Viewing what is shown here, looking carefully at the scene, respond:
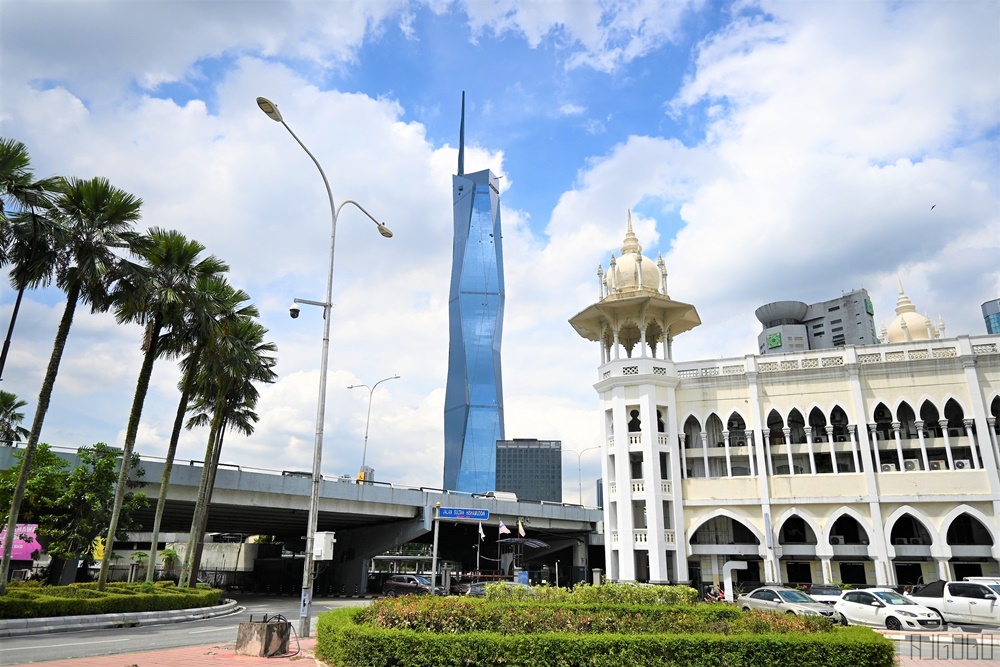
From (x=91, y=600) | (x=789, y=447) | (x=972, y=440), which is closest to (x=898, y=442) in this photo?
(x=972, y=440)

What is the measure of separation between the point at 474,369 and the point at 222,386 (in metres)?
97.3

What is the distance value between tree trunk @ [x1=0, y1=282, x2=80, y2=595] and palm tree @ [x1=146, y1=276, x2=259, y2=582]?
18.0ft

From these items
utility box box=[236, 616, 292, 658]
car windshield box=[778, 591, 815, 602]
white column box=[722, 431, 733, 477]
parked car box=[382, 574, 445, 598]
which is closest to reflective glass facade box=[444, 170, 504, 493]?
parked car box=[382, 574, 445, 598]

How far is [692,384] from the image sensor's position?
4216 centimetres

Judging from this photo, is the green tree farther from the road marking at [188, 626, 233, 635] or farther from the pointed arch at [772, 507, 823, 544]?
the pointed arch at [772, 507, 823, 544]

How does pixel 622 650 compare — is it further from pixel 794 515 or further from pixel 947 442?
pixel 947 442

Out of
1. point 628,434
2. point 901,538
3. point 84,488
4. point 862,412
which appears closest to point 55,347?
point 84,488

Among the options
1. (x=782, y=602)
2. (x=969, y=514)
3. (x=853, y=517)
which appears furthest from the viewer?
(x=853, y=517)

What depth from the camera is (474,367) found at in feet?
427

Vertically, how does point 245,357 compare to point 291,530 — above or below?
above

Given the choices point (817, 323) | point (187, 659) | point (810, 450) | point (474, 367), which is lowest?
point (187, 659)

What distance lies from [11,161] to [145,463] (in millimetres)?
18648

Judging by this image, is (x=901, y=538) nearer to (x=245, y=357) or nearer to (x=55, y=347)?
(x=245, y=357)

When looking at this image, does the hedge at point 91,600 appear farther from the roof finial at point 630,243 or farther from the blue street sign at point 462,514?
the roof finial at point 630,243
